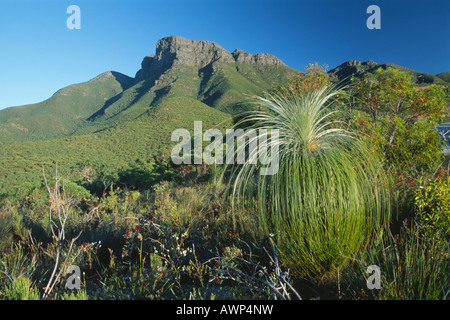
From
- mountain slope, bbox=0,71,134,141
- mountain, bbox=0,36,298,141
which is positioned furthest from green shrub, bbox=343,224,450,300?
mountain slope, bbox=0,71,134,141

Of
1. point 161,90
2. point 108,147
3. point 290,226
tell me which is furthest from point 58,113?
point 290,226

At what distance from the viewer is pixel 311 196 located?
163cm

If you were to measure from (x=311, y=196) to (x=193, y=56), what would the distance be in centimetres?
11163

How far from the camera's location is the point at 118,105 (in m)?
85.1

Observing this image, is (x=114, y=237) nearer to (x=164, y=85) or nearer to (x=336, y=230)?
(x=336, y=230)

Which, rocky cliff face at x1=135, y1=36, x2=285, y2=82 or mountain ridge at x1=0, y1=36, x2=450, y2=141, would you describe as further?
rocky cliff face at x1=135, y1=36, x2=285, y2=82

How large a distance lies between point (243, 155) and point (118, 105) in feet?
311

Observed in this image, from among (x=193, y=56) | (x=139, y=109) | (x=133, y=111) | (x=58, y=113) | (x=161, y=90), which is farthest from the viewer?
(x=193, y=56)

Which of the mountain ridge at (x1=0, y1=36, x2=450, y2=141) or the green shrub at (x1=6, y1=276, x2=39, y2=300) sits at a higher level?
the mountain ridge at (x1=0, y1=36, x2=450, y2=141)

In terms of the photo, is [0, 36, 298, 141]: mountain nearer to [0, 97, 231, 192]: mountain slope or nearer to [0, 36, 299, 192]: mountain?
[0, 36, 299, 192]: mountain

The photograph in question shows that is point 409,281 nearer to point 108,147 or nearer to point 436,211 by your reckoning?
point 436,211

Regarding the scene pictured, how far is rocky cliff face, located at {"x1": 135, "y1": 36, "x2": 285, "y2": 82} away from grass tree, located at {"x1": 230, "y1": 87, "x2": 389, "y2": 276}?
101 m

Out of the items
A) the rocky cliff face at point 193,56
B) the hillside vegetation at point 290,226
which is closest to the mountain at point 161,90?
the rocky cliff face at point 193,56

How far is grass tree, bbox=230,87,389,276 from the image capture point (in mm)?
1658
